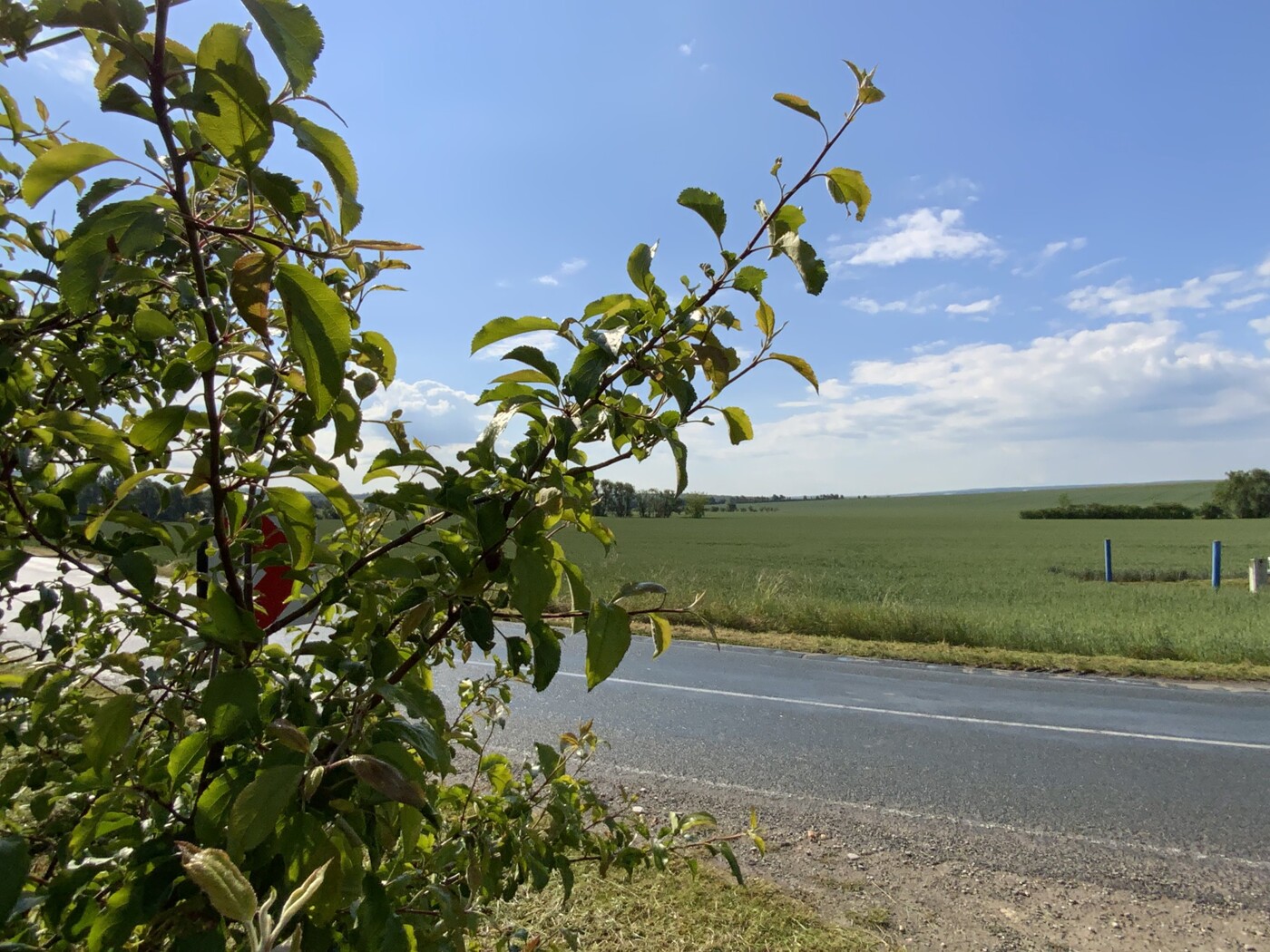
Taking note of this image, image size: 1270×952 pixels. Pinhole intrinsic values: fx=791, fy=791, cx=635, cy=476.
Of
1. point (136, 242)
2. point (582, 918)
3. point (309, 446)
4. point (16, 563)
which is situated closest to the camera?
point (136, 242)

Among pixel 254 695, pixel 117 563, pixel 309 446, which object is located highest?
pixel 309 446

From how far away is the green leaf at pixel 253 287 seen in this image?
59 cm

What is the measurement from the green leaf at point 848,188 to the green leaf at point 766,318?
15 centimetres

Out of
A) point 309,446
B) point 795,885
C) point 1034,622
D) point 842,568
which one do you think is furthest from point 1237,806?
point 842,568

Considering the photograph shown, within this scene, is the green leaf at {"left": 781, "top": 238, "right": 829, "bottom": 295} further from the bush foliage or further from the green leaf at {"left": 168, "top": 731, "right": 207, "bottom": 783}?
the green leaf at {"left": 168, "top": 731, "right": 207, "bottom": 783}

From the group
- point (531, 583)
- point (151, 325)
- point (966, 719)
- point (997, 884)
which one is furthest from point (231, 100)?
point (966, 719)

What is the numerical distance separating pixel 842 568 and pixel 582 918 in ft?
85.0

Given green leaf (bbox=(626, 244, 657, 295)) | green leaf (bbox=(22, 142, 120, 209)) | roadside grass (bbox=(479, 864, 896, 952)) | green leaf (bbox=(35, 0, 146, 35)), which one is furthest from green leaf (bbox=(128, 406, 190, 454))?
roadside grass (bbox=(479, 864, 896, 952))

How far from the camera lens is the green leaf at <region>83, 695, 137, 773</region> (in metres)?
0.73

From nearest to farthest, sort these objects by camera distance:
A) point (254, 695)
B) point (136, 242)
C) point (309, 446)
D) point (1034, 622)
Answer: point (136, 242) < point (254, 695) < point (309, 446) < point (1034, 622)

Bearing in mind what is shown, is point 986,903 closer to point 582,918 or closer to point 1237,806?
point 582,918

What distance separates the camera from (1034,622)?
484 inches

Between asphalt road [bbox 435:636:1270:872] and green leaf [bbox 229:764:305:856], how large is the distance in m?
4.70

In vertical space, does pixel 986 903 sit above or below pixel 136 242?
below
